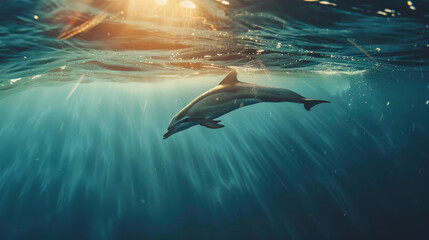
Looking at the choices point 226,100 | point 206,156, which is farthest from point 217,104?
point 206,156

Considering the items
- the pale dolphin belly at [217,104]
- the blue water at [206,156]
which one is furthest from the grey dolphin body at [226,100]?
the blue water at [206,156]

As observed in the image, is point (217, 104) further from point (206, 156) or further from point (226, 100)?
point (206, 156)

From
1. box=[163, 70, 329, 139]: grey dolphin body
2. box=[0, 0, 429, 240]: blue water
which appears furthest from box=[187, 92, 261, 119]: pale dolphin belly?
box=[0, 0, 429, 240]: blue water

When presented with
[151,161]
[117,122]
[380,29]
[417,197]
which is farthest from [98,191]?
[417,197]

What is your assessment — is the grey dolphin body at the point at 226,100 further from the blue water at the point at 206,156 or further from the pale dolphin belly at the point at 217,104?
the blue water at the point at 206,156

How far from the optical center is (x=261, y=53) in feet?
35.6

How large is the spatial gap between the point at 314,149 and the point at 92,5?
2349cm

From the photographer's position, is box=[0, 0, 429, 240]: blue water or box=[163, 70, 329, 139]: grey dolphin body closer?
box=[163, 70, 329, 139]: grey dolphin body

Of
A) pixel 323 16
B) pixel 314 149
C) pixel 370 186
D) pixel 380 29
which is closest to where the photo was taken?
pixel 323 16

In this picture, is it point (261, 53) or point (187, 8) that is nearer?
point (187, 8)

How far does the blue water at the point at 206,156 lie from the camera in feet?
19.0

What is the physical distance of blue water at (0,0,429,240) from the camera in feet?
19.0

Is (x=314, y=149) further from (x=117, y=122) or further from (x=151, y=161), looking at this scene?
(x=117, y=122)

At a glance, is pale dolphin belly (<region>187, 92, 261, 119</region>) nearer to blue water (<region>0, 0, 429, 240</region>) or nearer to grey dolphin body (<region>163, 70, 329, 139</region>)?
grey dolphin body (<region>163, 70, 329, 139</region>)
